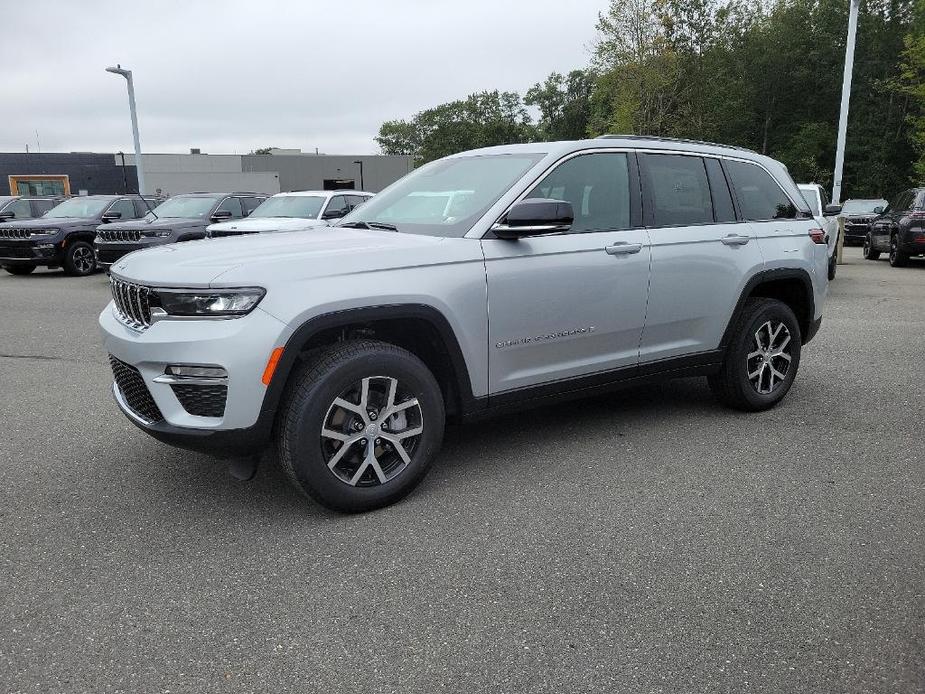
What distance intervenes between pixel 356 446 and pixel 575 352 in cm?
139

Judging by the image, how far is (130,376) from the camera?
3.54m

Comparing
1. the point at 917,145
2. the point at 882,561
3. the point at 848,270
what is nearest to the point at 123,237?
the point at 882,561

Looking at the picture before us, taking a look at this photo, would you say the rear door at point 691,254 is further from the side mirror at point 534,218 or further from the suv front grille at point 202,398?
the suv front grille at point 202,398

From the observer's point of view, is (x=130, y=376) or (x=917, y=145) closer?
(x=130, y=376)

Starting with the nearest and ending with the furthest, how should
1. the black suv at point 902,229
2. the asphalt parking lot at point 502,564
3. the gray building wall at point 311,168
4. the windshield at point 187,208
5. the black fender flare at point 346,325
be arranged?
the asphalt parking lot at point 502,564, the black fender flare at point 346,325, the windshield at point 187,208, the black suv at point 902,229, the gray building wall at point 311,168

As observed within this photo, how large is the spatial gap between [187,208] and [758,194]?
12.3m

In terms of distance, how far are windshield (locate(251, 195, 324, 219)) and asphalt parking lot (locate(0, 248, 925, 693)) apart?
787 cm

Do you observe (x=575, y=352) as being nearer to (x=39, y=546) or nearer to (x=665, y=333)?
(x=665, y=333)

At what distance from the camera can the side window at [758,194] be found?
513 cm

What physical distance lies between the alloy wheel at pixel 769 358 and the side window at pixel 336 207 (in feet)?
28.3

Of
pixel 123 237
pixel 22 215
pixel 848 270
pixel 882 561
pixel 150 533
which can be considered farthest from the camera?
pixel 22 215

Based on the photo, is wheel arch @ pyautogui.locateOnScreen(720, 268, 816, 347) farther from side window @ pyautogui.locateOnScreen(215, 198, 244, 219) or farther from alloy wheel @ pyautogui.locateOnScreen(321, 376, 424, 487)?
side window @ pyautogui.locateOnScreen(215, 198, 244, 219)

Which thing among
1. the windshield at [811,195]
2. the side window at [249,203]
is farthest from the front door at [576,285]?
the side window at [249,203]

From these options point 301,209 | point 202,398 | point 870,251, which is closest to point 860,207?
point 870,251
